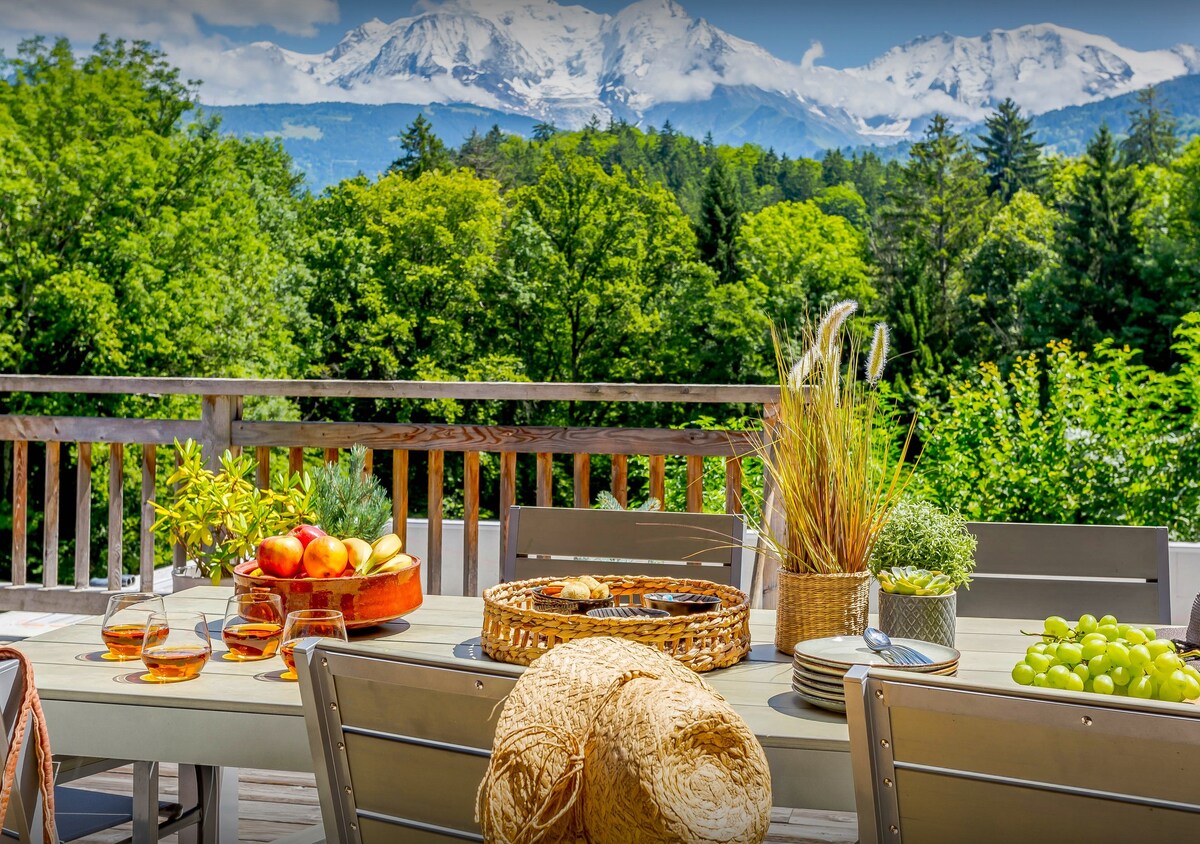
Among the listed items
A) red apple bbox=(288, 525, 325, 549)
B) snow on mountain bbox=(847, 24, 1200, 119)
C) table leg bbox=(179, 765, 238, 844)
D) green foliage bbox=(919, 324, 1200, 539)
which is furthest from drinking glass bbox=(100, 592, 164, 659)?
snow on mountain bbox=(847, 24, 1200, 119)

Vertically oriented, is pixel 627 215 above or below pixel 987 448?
above

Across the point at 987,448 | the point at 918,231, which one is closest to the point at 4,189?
the point at 987,448

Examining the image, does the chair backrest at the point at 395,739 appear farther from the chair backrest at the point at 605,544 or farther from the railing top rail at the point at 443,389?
the railing top rail at the point at 443,389

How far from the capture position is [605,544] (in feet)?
7.43

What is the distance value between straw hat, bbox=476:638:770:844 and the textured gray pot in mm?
724

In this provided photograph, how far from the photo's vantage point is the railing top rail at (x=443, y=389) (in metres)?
2.98

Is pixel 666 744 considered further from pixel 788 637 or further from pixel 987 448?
pixel 987 448

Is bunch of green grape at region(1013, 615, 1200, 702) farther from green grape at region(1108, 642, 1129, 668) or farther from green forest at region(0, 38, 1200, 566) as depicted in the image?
green forest at region(0, 38, 1200, 566)

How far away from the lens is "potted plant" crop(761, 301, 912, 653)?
5.02ft

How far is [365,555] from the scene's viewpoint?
1702 millimetres

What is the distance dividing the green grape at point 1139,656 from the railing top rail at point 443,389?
1.66 m

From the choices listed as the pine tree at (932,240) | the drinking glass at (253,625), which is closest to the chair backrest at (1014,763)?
the drinking glass at (253,625)

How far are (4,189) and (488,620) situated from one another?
18137 mm

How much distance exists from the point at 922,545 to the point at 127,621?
3.50ft
